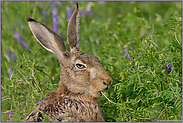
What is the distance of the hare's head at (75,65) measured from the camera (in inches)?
170

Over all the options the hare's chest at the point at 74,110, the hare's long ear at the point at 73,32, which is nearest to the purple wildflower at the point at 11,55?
the hare's long ear at the point at 73,32

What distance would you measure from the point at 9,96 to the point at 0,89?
0.25 meters

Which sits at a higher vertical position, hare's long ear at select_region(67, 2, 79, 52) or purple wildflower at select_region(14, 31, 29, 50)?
purple wildflower at select_region(14, 31, 29, 50)

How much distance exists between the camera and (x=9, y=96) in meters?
5.16

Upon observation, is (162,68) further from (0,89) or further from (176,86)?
(0,89)

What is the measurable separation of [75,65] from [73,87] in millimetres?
326

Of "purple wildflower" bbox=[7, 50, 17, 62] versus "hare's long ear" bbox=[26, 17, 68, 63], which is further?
"purple wildflower" bbox=[7, 50, 17, 62]

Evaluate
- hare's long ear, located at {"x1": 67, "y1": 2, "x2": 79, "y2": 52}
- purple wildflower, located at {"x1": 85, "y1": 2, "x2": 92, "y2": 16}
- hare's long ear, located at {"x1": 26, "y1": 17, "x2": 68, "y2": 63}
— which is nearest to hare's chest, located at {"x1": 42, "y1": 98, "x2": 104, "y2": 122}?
hare's long ear, located at {"x1": 26, "y1": 17, "x2": 68, "y2": 63}

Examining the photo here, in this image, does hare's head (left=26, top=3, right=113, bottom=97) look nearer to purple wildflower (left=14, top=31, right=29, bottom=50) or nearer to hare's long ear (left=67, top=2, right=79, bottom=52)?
hare's long ear (left=67, top=2, right=79, bottom=52)

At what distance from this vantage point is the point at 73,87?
14.5ft

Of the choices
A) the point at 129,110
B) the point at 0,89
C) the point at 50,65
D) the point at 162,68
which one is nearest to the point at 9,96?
the point at 0,89

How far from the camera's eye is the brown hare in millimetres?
4227

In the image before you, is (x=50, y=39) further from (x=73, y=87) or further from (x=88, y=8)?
(x=88, y=8)

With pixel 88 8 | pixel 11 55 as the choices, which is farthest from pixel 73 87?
pixel 88 8
